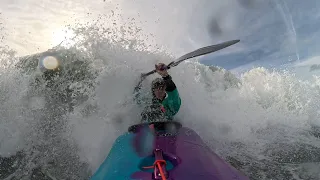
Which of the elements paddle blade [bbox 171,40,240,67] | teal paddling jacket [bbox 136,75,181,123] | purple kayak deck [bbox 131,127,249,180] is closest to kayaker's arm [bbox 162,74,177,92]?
teal paddling jacket [bbox 136,75,181,123]

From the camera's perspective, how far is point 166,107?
15.5 feet

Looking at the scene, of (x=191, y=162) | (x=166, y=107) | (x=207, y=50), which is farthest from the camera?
(x=207, y=50)

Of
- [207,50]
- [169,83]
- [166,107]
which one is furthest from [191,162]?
[207,50]

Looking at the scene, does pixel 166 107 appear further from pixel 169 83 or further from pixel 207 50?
pixel 207 50

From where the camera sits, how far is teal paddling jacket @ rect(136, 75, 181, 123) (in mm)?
4484

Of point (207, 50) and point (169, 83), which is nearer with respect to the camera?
point (169, 83)

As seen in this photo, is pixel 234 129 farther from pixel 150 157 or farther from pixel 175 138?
pixel 150 157

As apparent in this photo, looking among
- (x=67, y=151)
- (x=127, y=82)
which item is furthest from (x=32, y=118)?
(x=127, y=82)

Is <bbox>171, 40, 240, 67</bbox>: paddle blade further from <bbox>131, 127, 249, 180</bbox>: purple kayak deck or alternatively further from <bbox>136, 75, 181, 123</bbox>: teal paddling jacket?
<bbox>131, 127, 249, 180</bbox>: purple kayak deck

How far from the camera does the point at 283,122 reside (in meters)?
8.82

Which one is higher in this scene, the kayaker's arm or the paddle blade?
the paddle blade

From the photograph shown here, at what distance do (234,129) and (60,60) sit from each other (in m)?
6.14

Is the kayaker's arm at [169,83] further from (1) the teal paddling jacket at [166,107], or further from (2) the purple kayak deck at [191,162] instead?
(2) the purple kayak deck at [191,162]

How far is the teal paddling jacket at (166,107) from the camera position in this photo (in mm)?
4484
